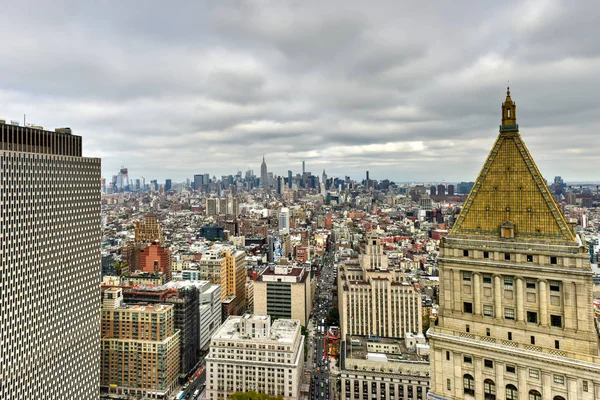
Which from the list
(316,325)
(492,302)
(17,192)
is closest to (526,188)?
(492,302)

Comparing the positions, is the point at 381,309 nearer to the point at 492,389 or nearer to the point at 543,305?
the point at 492,389

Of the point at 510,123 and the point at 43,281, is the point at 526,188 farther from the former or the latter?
the point at 43,281

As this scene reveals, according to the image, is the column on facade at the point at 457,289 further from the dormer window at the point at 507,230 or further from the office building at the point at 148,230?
the office building at the point at 148,230

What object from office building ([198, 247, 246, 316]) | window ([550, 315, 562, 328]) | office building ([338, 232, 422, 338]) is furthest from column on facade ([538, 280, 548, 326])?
office building ([198, 247, 246, 316])

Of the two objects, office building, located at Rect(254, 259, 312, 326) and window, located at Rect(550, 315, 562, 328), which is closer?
window, located at Rect(550, 315, 562, 328)

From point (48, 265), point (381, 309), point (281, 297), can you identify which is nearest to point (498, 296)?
point (48, 265)

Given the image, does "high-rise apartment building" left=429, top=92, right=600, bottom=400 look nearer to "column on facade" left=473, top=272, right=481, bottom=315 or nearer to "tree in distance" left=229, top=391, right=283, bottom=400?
"column on facade" left=473, top=272, right=481, bottom=315
